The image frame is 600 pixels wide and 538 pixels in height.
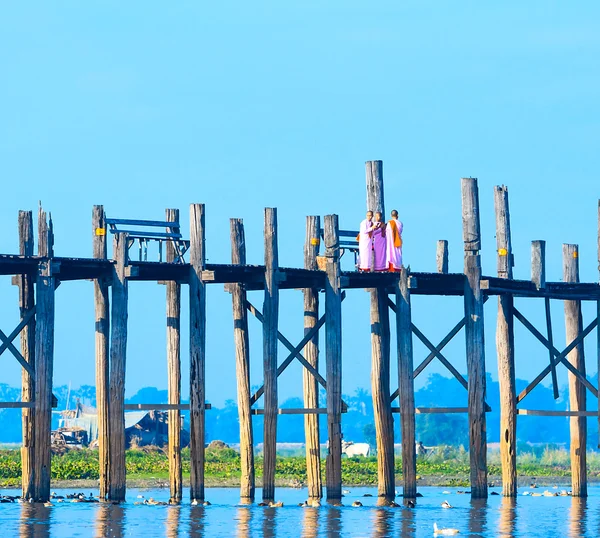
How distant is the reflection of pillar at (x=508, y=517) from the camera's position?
26.6 metres

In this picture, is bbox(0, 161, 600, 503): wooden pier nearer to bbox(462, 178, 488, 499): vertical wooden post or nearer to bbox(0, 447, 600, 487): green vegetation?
bbox(462, 178, 488, 499): vertical wooden post

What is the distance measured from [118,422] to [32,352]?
117 inches

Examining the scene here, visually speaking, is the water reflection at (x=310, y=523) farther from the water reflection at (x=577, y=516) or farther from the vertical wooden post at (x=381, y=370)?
the water reflection at (x=577, y=516)

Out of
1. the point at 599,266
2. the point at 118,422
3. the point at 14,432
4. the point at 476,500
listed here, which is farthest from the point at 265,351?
the point at 14,432

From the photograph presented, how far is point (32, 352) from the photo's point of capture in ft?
103

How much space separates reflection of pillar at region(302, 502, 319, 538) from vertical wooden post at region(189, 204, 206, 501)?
2.19 meters

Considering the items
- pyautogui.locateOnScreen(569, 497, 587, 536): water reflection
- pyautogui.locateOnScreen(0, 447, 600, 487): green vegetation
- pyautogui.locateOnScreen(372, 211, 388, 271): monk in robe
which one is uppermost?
pyautogui.locateOnScreen(372, 211, 388, 271): monk in robe

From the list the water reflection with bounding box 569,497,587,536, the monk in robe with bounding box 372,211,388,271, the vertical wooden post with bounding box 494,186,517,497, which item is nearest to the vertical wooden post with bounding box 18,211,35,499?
the monk in robe with bounding box 372,211,388,271

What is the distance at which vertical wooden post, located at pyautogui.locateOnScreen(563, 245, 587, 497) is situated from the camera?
34.1m

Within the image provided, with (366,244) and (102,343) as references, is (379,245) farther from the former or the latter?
(102,343)

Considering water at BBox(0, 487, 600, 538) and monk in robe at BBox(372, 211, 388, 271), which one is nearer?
water at BBox(0, 487, 600, 538)

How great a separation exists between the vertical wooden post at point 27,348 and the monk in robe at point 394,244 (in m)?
6.81

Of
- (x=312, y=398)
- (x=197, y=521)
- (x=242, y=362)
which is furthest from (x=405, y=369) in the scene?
(x=197, y=521)

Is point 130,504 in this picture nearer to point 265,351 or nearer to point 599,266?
point 265,351
